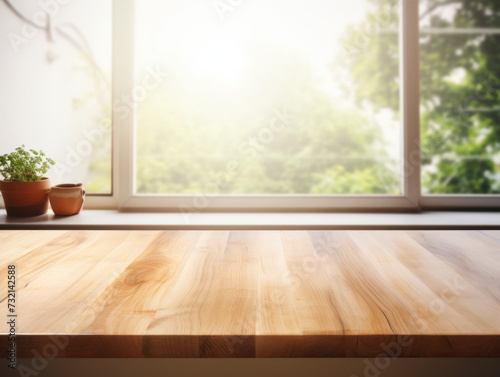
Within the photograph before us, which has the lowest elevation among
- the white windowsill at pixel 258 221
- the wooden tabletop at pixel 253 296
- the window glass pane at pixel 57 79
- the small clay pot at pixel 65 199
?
the wooden tabletop at pixel 253 296

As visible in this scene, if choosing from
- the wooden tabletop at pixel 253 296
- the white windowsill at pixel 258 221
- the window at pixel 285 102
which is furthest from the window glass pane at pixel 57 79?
the wooden tabletop at pixel 253 296

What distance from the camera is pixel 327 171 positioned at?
4199 millimetres

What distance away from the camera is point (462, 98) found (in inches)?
125

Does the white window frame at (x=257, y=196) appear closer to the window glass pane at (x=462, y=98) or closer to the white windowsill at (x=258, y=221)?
the white windowsill at (x=258, y=221)

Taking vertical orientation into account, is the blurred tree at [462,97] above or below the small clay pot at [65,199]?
above

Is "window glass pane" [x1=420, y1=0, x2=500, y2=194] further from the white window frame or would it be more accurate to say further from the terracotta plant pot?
the terracotta plant pot

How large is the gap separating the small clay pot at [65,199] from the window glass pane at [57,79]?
165 mm

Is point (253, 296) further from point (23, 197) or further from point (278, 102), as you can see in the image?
point (278, 102)

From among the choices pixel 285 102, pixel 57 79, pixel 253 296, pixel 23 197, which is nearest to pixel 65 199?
pixel 23 197

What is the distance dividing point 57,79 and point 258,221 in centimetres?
106

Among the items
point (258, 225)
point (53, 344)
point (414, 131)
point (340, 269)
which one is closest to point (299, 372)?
point (340, 269)

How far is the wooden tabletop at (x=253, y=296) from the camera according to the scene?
56 cm

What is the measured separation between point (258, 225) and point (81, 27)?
1136mm

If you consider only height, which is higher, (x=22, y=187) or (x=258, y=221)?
(x=22, y=187)
